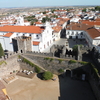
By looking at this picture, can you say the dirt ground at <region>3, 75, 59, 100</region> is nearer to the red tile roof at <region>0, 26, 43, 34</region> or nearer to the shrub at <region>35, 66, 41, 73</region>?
the shrub at <region>35, 66, 41, 73</region>

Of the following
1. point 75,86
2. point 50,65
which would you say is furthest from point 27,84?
point 75,86

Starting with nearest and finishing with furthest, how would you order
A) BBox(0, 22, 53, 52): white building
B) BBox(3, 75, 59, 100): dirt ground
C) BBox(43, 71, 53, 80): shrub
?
BBox(3, 75, 59, 100): dirt ground, BBox(43, 71, 53, 80): shrub, BBox(0, 22, 53, 52): white building

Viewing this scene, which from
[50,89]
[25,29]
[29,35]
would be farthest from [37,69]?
[25,29]

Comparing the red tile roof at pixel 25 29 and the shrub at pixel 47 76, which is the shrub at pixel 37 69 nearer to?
the shrub at pixel 47 76

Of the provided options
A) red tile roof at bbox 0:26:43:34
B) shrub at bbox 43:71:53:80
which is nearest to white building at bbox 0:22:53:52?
red tile roof at bbox 0:26:43:34

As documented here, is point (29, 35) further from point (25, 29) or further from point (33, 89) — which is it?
point (33, 89)

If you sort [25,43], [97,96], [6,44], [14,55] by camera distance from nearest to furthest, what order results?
1. [97,96]
2. [14,55]
3. [25,43]
4. [6,44]

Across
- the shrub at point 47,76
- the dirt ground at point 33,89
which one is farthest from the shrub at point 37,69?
the shrub at point 47,76

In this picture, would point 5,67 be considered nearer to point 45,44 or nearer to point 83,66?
point 83,66
